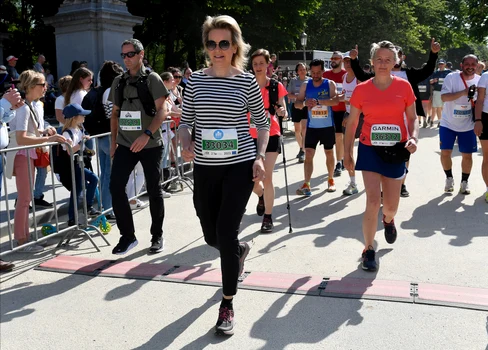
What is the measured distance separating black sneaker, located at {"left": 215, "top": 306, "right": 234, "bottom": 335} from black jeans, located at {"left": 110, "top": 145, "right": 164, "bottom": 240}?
6.69ft

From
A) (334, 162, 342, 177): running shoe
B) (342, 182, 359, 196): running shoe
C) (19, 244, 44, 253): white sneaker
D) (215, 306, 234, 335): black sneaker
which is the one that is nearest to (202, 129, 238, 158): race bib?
(215, 306, 234, 335): black sneaker

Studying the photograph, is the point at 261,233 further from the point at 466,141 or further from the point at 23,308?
the point at 466,141

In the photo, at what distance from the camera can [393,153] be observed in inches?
197

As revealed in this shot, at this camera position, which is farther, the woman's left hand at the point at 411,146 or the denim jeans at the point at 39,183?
the denim jeans at the point at 39,183

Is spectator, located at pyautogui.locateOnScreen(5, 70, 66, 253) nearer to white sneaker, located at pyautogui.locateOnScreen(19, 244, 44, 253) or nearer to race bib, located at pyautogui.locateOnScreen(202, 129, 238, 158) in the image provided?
white sneaker, located at pyautogui.locateOnScreen(19, 244, 44, 253)

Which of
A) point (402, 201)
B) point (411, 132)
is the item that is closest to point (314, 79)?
point (402, 201)

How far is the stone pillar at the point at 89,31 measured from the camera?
45.5 ft

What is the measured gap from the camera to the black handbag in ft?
16.4

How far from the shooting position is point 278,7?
28891mm

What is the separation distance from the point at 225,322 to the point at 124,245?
2.08 m

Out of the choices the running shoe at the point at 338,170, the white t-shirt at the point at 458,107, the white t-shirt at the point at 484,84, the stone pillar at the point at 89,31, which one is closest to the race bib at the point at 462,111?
the white t-shirt at the point at 458,107

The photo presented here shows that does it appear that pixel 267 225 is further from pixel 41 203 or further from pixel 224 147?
pixel 41 203

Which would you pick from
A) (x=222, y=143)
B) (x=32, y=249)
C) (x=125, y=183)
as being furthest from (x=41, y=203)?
(x=222, y=143)

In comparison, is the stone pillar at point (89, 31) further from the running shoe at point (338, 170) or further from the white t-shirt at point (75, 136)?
the white t-shirt at point (75, 136)
